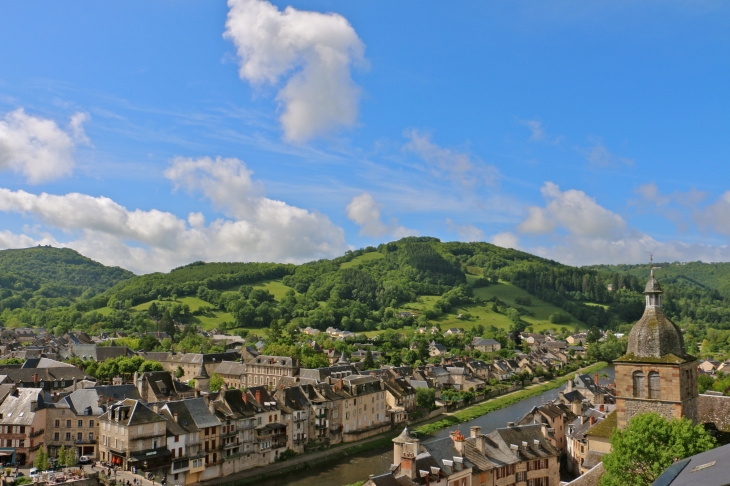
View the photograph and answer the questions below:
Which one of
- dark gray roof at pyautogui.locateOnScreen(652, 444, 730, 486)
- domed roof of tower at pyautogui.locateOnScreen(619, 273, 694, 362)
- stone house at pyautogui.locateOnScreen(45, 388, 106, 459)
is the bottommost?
stone house at pyautogui.locateOnScreen(45, 388, 106, 459)

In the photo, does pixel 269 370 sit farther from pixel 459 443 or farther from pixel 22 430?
pixel 459 443

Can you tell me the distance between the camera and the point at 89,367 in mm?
80438

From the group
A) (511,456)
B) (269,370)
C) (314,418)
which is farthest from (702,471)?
(269,370)

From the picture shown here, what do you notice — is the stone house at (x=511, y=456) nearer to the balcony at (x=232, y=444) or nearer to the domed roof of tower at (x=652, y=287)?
the domed roof of tower at (x=652, y=287)

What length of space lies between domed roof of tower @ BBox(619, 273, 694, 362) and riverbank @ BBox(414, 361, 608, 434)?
4217cm

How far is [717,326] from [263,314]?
143850 mm

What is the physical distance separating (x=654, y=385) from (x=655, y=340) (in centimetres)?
203

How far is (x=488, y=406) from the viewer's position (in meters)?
82.6

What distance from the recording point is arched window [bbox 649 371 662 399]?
89.1 feet

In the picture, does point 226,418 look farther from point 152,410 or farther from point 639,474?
point 639,474

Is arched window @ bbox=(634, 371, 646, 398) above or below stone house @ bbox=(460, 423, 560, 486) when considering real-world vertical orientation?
above

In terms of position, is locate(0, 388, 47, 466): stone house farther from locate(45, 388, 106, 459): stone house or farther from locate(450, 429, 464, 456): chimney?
locate(450, 429, 464, 456): chimney

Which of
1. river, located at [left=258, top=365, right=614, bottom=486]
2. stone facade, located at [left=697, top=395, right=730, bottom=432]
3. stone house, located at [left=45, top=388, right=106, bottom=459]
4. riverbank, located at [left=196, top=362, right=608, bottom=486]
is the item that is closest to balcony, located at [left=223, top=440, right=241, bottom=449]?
riverbank, located at [left=196, top=362, right=608, bottom=486]

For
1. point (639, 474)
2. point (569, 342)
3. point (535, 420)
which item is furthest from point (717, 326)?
point (639, 474)
